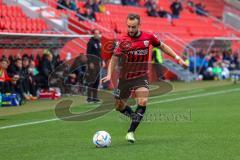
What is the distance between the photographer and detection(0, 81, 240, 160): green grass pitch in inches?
362

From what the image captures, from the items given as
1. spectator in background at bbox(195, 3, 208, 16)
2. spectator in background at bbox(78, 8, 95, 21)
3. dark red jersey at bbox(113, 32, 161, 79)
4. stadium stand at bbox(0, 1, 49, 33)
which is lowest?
dark red jersey at bbox(113, 32, 161, 79)

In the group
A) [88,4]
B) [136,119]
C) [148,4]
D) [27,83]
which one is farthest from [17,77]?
[148,4]

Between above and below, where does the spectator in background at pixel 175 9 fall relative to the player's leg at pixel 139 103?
above

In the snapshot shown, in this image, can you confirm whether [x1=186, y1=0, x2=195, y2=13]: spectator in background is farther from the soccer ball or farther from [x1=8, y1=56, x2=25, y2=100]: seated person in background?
the soccer ball

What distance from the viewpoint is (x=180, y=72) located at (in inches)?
1206

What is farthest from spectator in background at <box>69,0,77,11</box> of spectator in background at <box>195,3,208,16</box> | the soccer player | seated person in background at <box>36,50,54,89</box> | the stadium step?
the soccer player

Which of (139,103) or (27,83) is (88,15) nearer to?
(27,83)

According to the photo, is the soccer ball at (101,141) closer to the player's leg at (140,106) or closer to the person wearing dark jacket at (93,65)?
the player's leg at (140,106)

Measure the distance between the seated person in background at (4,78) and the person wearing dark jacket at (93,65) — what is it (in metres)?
2.56

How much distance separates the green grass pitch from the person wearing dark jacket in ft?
3.79

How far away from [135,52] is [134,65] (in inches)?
14.0

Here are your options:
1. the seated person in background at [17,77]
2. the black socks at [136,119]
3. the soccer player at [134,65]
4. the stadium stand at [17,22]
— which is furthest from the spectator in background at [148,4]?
the black socks at [136,119]

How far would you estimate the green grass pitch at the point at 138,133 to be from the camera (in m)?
9.20

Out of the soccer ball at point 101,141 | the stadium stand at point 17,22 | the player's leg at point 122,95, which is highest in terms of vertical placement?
the stadium stand at point 17,22
